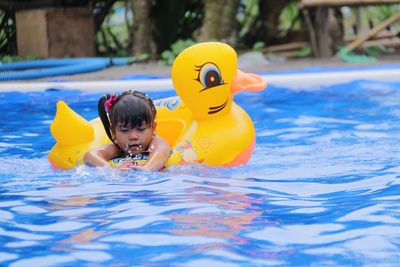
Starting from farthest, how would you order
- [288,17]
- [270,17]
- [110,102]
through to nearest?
[288,17] → [270,17] → [110,102]

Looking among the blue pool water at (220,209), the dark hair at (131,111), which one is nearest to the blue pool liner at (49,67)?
the blue pool water at (220,209)

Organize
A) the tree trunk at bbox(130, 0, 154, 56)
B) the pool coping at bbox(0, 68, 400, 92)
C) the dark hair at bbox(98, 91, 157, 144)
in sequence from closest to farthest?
the dark hair at bbox(98, 91, 157, 144) → the pool coping at bbox(0, 68, 400, 92) → the tree trunk at bbox(130, 0, 154, 56)

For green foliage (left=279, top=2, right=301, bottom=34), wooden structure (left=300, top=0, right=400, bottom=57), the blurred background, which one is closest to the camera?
wooden structure (left=300, top=0, right=400, bottom=57)

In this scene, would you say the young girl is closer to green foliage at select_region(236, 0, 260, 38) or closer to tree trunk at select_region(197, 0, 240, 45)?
tree trunk at select_region(197, 0, 240, 45)

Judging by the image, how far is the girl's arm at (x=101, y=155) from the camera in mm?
4070

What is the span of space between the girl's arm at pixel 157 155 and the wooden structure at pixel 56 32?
6885mm

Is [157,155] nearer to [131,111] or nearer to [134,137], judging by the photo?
[134,137]

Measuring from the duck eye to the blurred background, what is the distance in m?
5.57

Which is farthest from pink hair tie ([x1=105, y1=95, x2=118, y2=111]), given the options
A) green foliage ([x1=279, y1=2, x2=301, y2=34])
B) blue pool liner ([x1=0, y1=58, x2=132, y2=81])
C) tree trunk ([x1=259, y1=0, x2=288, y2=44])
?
green foliage ([x1=279, y1=2, x2=301, y2=34])

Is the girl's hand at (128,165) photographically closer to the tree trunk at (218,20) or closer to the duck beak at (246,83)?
the duck beak at (246,83)

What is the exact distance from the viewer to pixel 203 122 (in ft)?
14.2

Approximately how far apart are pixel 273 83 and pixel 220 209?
4912 millimetres

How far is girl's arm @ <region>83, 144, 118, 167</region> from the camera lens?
4.07 meters

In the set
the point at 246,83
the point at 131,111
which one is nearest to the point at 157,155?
the point at 131,111
